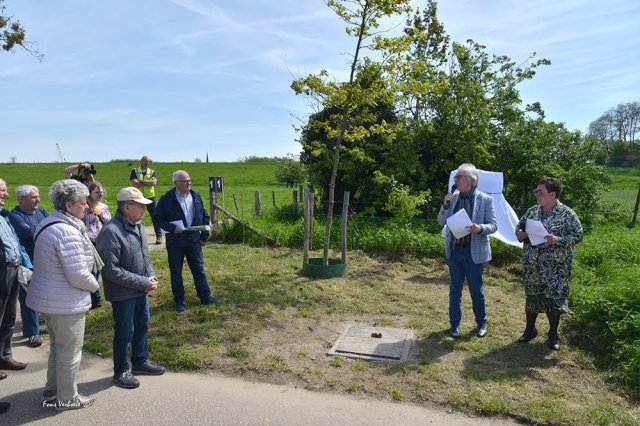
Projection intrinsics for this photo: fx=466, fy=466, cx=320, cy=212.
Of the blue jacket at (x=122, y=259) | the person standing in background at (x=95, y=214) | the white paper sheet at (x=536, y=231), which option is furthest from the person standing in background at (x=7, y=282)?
the white paper sheet at (x=536, y=231)

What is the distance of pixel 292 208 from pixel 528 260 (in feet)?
31.4

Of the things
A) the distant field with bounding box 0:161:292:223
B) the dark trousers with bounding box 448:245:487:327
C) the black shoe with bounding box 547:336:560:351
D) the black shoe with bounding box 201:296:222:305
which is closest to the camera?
the black shoe with bounding box 547:336:560:351

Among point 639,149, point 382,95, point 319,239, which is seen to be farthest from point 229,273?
point 639,149

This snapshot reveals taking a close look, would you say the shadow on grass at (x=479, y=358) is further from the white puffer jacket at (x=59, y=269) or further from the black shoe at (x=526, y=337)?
the white puffer jacket at (x=59, y=269)

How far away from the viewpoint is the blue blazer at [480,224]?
5250 mm

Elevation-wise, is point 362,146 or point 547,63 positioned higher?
point 547,63

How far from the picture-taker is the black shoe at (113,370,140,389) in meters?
4.17

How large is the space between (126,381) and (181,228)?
2316mm

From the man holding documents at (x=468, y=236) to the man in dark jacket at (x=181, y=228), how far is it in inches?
128

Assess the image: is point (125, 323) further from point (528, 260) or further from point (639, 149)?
point (639, 149)

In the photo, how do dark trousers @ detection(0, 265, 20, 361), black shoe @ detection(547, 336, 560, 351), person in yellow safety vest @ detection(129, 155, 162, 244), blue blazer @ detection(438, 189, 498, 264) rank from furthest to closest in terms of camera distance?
person in yellow safety vest @ detection(129, 155, 162, 244), blue blazer @ detection(438, 189, 498, 264), black shoe @ detection(547, 336, 560, 351), dark trousers @ detection(0, 265, 20, 361)

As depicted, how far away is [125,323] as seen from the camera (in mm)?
4133

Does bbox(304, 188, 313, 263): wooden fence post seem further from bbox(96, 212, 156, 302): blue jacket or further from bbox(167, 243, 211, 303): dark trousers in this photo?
bbox(96, 212, 156, 302): blue jacket

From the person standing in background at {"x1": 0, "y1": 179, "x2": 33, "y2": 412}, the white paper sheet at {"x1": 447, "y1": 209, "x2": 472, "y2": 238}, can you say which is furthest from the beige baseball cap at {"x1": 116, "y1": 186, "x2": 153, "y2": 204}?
the white paper sheet at {"x1": 447, "y1": 209, "x2": 472, "y2": 238}
